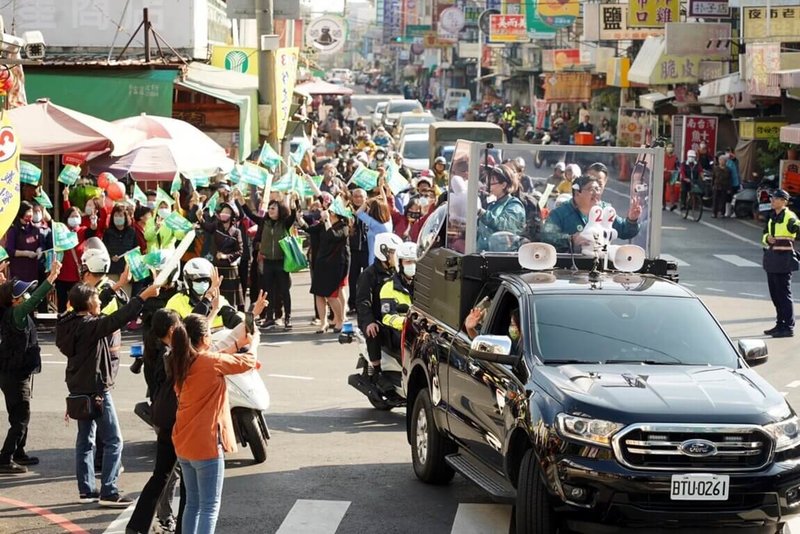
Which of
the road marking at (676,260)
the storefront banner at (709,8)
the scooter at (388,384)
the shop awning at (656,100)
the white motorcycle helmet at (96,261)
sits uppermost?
the storefront banner at (709,8)

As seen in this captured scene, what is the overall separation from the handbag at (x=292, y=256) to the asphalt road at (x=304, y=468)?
1.02 meters

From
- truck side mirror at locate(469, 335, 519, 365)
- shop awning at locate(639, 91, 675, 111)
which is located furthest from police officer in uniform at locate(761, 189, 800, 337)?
shop awning at locate(639, 91, 675, 111)

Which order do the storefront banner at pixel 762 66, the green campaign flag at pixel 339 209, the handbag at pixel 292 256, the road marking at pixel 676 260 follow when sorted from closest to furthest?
the handbag at pixel 292 256, the green campaign flag at pixel 339 209, the road marking at pixel 676 260, the storefront banner at pixel 762 66

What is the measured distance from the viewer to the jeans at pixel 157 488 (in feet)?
29.4

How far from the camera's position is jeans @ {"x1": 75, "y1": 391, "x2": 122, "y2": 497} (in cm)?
1016

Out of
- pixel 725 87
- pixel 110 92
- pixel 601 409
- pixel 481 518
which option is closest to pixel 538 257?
pixel 481 518

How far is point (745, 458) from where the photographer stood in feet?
26.9

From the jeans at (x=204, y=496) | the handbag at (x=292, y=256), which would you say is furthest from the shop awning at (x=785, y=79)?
the jeans at (x=204, y=496)

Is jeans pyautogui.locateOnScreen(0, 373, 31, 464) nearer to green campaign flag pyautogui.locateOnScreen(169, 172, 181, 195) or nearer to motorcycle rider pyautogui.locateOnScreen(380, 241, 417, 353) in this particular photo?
motorcycle rider pyautogui.locateOnScreen(380, 241, 417, 353)

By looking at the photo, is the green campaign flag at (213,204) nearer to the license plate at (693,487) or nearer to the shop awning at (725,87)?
the license plate at (693,487)

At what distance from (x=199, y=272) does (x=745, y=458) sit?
15.0 feet

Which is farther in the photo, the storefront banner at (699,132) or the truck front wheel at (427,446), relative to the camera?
the storefront banner at (699,132)

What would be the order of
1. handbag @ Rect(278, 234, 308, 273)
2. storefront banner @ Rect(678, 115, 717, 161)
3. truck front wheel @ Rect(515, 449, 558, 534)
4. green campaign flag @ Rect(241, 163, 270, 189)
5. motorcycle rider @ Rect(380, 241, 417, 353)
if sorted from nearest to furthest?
truck front wheel @ Rect(515, 449, 558, 534)
motorcycle rider @ Rect(380, 241, 417, 353)
handbag @ Rect(278, 234, 308, 273)
green campaign flag @ Rect(241, 163, 270, 189)
storefront banner @ Rect(678, 115, 717, 161)

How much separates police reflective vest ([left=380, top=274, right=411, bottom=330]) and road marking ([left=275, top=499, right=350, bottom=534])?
3.10m
